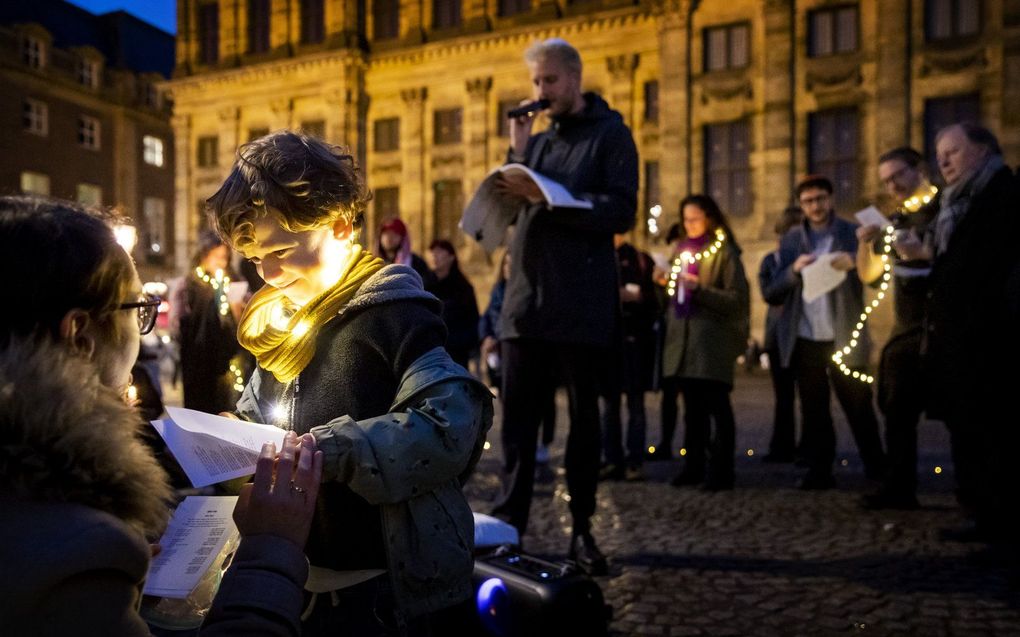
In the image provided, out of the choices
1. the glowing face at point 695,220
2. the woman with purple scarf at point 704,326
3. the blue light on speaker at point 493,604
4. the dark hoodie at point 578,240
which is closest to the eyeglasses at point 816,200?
the woman with purple scarf at point 704,326

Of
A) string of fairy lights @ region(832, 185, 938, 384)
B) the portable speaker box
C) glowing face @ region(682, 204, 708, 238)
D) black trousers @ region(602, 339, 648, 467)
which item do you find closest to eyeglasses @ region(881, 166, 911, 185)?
string of fairy lights @ region(832, 185, 938, 384)

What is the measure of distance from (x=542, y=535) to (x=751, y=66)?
65.9ft

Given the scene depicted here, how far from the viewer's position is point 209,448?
153 centimetres

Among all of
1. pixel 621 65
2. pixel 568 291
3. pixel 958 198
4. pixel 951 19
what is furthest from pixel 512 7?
pixel 568 291

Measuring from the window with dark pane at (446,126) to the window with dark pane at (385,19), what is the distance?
139 inches

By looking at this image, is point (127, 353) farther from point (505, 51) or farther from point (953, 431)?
point (505, 51)

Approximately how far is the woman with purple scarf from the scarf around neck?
1.66 metres

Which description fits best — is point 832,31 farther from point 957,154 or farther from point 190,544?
point 190,544

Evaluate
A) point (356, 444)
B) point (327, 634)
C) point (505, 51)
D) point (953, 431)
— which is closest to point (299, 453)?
point (356, 444)

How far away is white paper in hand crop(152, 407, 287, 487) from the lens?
149cm

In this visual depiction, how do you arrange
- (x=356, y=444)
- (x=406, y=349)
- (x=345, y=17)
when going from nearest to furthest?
(x=356, y=444) → (x=406, y=349) → (x=345, y=17)

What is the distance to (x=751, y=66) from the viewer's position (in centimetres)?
2192

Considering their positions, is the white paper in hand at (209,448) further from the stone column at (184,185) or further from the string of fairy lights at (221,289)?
the stone column at (184,185)

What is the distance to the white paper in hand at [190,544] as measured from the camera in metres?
1.66
